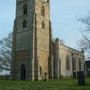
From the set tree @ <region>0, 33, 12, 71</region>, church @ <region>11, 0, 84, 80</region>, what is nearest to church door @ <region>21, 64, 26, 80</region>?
church @ <region>11, 0, 84, 80</region>

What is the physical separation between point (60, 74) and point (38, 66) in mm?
7561

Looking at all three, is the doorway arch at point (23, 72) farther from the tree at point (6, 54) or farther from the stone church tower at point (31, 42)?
the tree at point (6, 54)

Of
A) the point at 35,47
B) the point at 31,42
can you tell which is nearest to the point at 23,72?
the point at 35,47

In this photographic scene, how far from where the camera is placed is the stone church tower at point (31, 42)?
45438mm

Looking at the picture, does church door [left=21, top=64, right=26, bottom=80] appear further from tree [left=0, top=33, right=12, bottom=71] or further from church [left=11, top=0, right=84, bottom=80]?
tree [left=0, top=33, right=12, bottom=71]

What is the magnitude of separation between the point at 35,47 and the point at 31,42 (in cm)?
127

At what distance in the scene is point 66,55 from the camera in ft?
185

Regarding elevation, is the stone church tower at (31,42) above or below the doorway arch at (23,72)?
above

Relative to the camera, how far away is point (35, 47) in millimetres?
46062

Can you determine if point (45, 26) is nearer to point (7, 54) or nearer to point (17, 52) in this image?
point (17, 52)

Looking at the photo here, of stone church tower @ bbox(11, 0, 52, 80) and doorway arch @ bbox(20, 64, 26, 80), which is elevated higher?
stone church tower @ bbox(11, 0, 52, 80)

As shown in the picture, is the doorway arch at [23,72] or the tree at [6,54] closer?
the doorway arch at [23,72]

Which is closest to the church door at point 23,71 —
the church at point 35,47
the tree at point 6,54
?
the church at point 35,47

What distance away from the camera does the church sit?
45750 millimetres
